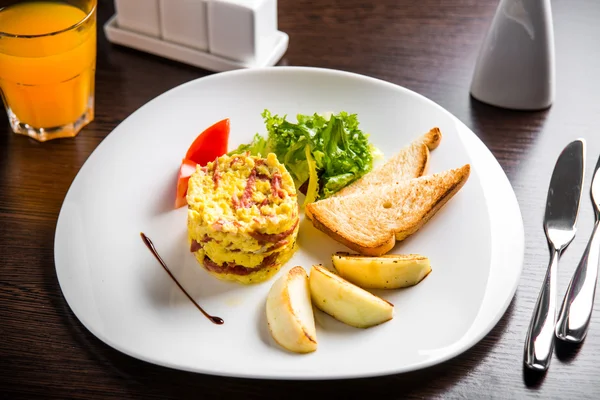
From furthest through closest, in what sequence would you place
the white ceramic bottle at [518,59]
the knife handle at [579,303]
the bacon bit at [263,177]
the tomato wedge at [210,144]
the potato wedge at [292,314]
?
1. the white ceramic bottle at [518,59]
2. the tomato wedge at [210,144]
3. the bacon bit at [263,177]
4. the knife handle at [579,303]
5. the potato wedge at [292,314]

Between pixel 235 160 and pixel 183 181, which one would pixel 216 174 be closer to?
pixel 235 160

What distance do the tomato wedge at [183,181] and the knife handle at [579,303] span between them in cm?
128

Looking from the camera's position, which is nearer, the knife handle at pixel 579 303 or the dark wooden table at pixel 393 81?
the dark wooden table at pixel 393 81

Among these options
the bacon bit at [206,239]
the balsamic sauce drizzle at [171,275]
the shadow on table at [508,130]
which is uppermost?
the bacon bit at [206,239]

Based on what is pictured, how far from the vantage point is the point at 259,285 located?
2217mm

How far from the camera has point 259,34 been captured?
2.94 meters

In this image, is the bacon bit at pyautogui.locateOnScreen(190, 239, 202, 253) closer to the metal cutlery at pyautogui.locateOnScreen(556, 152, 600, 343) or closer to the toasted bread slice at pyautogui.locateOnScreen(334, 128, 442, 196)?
the toasted bread slice at pyautogui.locateOnScreen(334, 128, 442, 196)

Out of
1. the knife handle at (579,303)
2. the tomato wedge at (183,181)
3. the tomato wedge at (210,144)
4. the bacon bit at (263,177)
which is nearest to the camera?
the knife handle at (579,303)

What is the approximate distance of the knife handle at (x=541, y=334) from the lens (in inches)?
78.0

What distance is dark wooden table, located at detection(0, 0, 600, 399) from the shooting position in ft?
6.40

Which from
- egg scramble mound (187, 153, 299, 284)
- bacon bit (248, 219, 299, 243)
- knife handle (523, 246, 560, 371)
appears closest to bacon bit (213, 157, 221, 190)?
egg scramble mound (187, 153, 299, 284)

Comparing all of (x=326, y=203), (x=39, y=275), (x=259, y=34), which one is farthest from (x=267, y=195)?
(x=259, y=34)

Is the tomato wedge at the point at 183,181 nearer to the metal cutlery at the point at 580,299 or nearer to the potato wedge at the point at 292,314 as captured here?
the potato wedge at the point at 292,314

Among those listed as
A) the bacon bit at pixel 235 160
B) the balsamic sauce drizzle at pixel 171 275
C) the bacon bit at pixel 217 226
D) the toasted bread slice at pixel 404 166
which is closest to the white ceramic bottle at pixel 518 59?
the toasted bread slice at pixel 404 166
